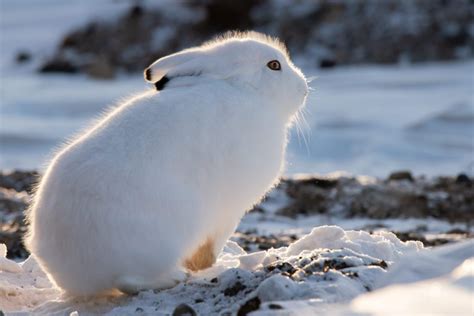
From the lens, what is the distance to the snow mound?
13.0 feet

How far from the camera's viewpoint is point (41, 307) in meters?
4.59

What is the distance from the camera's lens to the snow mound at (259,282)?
395 centimetres

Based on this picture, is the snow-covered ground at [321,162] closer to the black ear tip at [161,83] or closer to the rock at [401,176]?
the black ear tip at [161,83]

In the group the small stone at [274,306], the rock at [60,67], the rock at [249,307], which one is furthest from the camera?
the rock at [60,67]

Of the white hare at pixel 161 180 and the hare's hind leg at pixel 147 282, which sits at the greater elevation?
the white hare at pixel 161 180

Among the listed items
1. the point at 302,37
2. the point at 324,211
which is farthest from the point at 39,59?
the point at 324,211

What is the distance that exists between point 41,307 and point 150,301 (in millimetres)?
593

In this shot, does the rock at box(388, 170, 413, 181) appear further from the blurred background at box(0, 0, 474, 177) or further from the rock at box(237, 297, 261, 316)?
the rock at box(237, 297, 261, 316)

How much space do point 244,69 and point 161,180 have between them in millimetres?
1019

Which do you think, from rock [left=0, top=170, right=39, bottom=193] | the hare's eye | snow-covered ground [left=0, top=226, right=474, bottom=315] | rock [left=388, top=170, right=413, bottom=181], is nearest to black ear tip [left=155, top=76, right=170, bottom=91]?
the hare's eye

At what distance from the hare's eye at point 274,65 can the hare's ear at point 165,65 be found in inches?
18.4

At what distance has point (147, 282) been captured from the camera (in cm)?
445

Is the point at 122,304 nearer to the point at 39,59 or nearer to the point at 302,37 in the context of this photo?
the point at 302,37

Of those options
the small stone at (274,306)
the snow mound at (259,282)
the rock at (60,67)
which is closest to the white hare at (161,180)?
the snow mound at (259,282)
